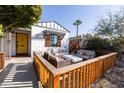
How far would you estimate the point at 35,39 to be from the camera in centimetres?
888

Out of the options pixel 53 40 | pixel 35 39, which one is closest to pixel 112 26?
pixel 53 40

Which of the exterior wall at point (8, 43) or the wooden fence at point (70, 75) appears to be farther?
the exterior wall at point (8, 43)

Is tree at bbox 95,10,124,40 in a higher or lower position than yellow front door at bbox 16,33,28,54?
higher

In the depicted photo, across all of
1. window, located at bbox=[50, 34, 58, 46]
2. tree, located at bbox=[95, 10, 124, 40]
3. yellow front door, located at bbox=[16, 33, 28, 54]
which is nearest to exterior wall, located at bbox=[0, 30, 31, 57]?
yellow front door, located at bbox=[16, 33, 28, 54]

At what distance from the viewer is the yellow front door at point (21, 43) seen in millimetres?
9016

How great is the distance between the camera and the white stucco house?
8570mm

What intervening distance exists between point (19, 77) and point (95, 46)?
6.80 m

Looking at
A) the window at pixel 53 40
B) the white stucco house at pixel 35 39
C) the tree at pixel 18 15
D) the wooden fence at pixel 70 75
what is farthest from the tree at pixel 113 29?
the wooden fence at pixel 70 75

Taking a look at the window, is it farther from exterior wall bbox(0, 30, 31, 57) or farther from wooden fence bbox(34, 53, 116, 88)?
wooden fence bbox(34, 53, 116, 88)

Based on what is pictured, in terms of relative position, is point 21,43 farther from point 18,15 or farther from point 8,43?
point 18,15

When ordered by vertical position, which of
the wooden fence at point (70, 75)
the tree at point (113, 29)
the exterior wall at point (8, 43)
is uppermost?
the tree at point (113, 29)

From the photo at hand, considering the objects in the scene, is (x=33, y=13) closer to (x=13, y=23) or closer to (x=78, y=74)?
(x=13, y=23)

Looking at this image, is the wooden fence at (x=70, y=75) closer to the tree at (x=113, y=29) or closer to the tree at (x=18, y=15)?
the tree at (x=18, y=15)

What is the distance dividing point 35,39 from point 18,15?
2739mm
